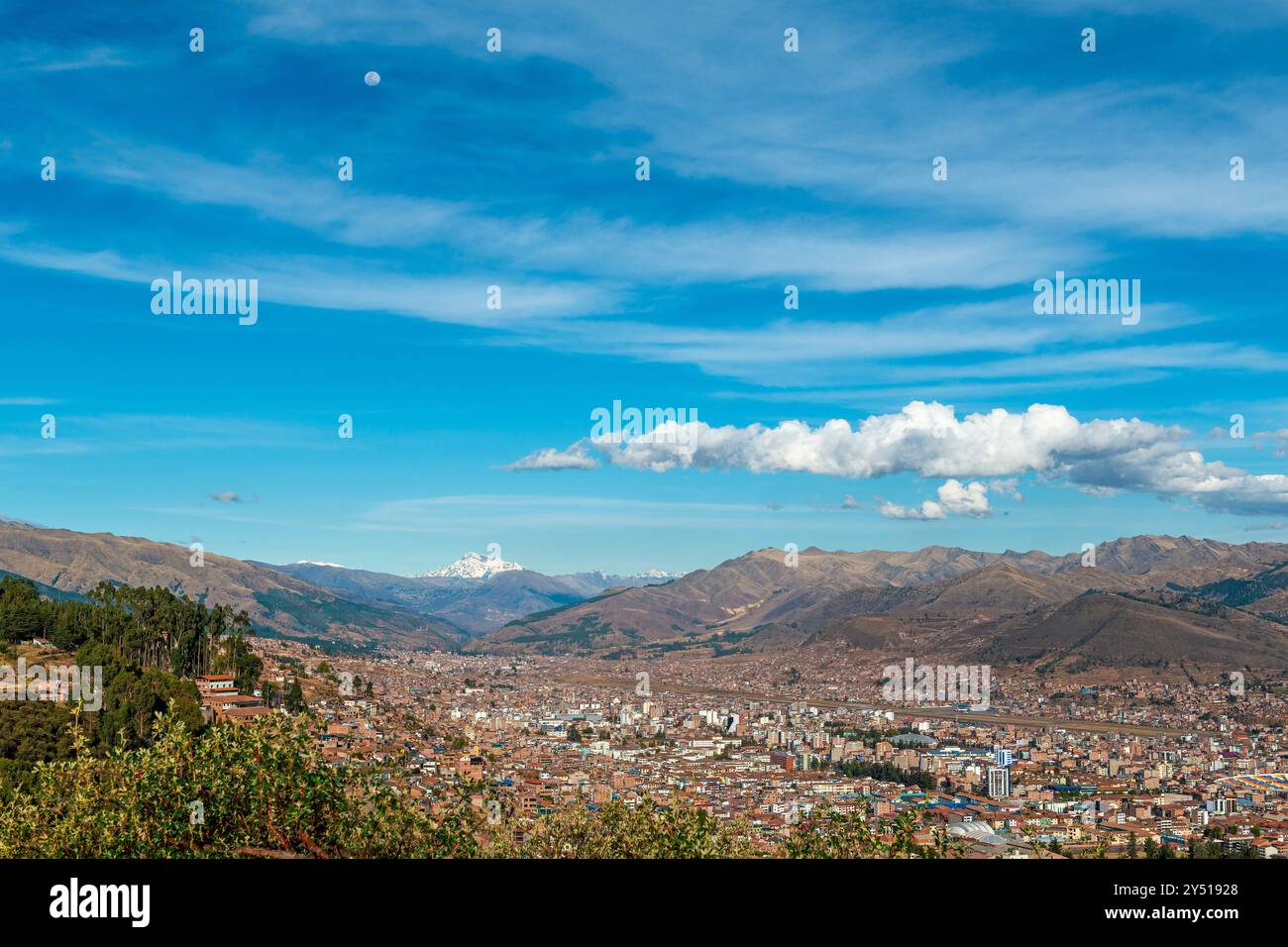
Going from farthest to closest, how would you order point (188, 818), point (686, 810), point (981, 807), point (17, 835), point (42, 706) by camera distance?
point (981, 807)
point (42, 706)
point (686, 810)
point (17, 835)
point (188, 818)

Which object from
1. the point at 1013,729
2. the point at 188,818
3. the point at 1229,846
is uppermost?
the point at 188,818

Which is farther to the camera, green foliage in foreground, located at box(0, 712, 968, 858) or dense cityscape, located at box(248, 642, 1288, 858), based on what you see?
dense cityscape, located at box(248, 642, 1288, 858)

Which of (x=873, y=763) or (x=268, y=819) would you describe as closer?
(x=268, y=819)

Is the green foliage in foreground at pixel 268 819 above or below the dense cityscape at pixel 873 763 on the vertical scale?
above

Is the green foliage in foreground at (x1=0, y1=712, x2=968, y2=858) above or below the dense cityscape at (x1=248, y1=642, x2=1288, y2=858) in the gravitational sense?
above

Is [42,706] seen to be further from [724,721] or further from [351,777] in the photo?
[724,721]

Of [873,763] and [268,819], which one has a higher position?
[268,819]

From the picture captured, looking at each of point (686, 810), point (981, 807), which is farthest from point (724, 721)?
point (686, 810)

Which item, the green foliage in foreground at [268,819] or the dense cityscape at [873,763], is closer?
the green foliage in foreground at [268,819]
